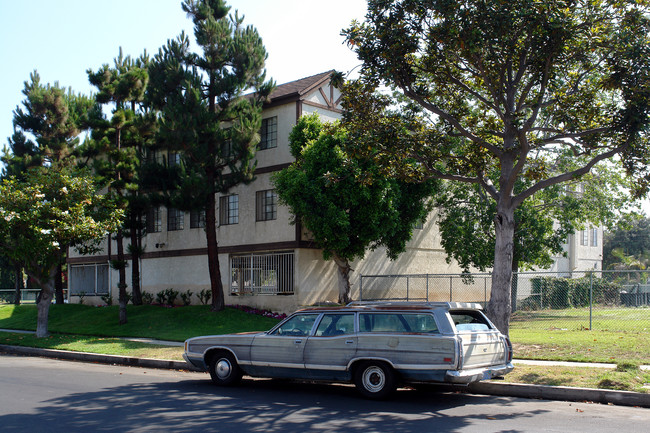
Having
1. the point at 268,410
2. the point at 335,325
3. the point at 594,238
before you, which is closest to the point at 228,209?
the point at 335,325

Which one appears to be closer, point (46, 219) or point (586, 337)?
point (586, 337)

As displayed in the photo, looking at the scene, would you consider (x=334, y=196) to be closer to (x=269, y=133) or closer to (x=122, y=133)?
(x=269, y=133)

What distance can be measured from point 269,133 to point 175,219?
7.12 metres

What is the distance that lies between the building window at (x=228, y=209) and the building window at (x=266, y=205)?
130 centimetres

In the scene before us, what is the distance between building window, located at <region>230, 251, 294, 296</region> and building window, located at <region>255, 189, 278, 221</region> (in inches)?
61.3

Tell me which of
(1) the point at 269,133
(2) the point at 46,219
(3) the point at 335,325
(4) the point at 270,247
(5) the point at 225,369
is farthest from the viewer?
(1) the point at 269,133

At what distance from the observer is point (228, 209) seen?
2711 centimetres

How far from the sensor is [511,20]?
469 inches

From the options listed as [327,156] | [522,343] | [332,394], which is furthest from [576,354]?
[327,156]

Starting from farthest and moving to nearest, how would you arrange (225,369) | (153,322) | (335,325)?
(153,322), (225,369), (335,325)

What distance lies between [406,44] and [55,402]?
375 inches

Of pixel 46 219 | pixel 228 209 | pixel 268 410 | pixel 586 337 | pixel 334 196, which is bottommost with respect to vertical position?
pixel 586 337

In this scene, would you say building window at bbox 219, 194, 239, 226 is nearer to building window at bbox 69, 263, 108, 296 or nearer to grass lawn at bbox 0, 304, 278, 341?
grass lawn at bbox 0, 304, 278, 341

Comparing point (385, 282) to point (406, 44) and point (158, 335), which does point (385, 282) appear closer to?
point (158, 335)
